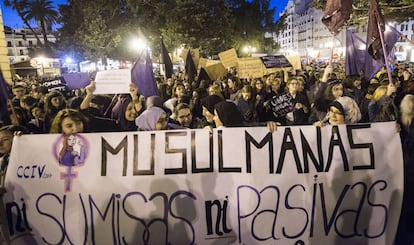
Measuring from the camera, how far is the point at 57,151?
2.95 m

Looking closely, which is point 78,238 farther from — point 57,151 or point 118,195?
point 57,151

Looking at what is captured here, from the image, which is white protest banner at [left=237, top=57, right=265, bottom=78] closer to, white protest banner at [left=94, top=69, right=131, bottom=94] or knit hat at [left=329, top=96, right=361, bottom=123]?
knit hat at [left=329, top=96, right=361, bottom=123]

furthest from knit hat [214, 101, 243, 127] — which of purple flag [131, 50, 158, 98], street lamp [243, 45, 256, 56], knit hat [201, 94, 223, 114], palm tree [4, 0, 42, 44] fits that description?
palm tree [4, 0, 42, 44]

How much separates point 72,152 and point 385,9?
12867 millimetres

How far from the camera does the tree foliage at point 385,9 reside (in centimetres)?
1194

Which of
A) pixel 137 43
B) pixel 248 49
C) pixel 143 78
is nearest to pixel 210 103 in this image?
pixel 143 78

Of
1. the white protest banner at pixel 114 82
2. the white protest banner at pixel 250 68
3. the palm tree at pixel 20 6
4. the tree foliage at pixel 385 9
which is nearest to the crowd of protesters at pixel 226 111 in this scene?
the white protest banner at pixel 114 82

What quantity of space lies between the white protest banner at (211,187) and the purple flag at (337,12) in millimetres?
2003

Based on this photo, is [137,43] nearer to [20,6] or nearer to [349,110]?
[349,110]

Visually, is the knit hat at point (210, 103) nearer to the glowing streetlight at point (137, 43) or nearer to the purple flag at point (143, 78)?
the purple flag at point (143, 78)

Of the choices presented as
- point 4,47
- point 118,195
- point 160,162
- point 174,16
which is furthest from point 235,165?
point 174,16

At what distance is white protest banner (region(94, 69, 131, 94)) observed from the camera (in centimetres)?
Result: 378

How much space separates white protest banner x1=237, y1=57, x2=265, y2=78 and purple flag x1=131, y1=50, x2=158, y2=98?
3.88 metres

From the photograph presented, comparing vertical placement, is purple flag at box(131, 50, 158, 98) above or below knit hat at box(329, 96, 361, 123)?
above
